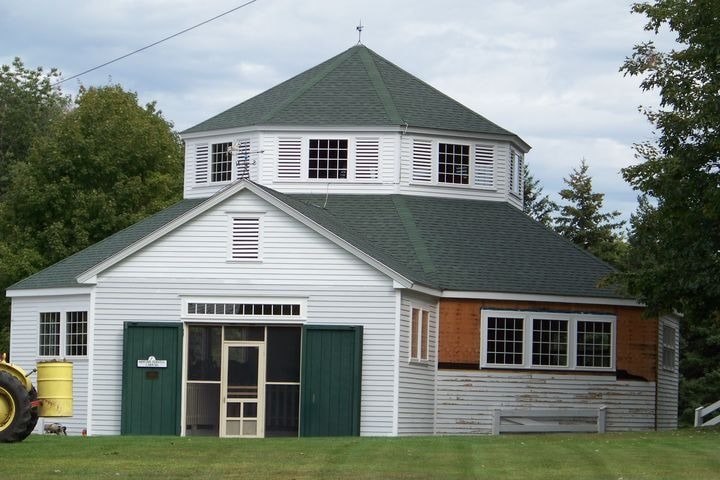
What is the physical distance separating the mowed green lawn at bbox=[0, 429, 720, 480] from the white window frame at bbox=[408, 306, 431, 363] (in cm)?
677

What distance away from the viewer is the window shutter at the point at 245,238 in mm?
34375

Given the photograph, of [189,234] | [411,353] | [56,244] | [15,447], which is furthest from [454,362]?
[56,244]

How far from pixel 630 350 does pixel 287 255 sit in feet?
31.7

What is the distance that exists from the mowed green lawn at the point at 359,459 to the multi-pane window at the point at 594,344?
988 centimetres

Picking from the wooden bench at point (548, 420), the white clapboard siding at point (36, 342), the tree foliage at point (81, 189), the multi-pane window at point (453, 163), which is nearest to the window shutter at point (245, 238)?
the white clapboard siding at point (36, 342)

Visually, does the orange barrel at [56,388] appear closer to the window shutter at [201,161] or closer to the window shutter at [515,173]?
the window shutter at [201,161]

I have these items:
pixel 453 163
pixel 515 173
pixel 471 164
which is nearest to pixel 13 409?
pixel 453 163

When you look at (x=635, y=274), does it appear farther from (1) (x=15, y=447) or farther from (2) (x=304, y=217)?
(1) (x=15, y=447)

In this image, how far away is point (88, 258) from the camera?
129ft

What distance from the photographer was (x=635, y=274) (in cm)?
3316

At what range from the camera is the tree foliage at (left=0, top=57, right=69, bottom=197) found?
7450 cm

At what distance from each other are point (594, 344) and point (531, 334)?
6.08 ft

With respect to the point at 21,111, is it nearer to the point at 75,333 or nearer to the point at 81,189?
the point at 81,189

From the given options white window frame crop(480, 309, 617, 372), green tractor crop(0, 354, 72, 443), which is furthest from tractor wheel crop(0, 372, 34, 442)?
white window frame crop(480, 309, 617, 372)
